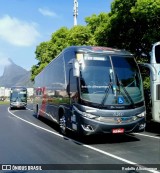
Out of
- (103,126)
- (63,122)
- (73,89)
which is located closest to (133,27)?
(63,122)

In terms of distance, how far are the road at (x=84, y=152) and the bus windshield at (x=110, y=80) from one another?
Answer: 58.2 inches

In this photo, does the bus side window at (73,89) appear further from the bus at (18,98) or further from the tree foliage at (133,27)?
the bus at (18,98)

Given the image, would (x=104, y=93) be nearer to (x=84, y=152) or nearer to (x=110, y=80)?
(x=110, y=80)

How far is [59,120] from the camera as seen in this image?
14.1 metres

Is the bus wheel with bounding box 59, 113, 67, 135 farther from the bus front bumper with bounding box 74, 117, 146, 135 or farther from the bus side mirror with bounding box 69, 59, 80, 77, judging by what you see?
the bus side mirror with bounding box 69, 59, 80, 77

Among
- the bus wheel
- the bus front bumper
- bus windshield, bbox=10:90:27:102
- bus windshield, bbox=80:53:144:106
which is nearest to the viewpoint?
the bus front bumper

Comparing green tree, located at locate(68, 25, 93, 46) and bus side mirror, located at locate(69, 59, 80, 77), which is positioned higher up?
green tree, located at locate(68, 25, 93, 46)

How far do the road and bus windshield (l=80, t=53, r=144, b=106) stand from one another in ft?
4.85

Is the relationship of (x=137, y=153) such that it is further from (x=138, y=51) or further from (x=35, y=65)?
(x=35, y=65)

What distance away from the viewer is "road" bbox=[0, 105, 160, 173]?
7896 mm

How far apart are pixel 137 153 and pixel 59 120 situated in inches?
211

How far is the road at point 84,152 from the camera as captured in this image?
7896 millimetres

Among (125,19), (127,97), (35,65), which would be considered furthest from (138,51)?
(35,65)

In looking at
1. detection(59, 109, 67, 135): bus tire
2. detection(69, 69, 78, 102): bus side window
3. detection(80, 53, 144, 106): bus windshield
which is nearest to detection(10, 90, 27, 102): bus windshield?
detection(59, 109, 67, 135): bus tire
